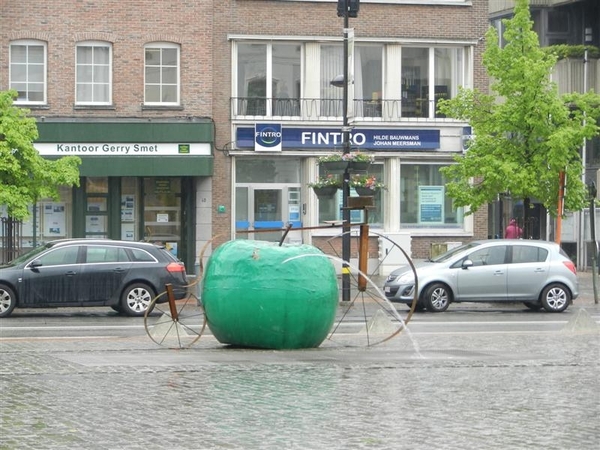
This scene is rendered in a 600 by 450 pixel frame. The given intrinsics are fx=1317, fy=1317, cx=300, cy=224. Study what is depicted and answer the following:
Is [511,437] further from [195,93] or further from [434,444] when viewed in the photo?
[195,93]

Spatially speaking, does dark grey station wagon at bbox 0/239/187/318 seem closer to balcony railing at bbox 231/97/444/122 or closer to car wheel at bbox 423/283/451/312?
car wheel at bbox 423/283/451/312

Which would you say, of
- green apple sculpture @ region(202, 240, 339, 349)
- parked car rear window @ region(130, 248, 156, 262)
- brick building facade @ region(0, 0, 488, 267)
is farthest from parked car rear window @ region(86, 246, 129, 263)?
brick building facade @ region(0, 0, 488, 267)

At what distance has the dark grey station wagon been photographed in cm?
2523

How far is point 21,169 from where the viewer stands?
3003cm

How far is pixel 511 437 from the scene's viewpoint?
9.78 meters

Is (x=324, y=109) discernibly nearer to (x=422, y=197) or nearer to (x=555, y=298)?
(x=422, y=197)

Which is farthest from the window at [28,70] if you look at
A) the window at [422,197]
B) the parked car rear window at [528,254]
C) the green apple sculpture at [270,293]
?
the green apple sculpture at [270,293]

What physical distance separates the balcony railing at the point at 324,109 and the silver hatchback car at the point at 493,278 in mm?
10799

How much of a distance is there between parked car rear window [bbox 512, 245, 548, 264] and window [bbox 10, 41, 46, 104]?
49.0 feet

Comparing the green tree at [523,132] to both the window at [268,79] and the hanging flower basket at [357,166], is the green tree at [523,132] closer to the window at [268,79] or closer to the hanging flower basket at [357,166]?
the hanging flower basket at [357,166]

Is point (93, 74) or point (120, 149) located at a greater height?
point (93, 74)

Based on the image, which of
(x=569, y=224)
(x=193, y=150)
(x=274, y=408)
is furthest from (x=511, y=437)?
(x=569, y=224)

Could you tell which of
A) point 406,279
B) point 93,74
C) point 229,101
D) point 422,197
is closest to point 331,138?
point 229,101

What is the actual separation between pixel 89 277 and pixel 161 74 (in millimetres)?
12641
